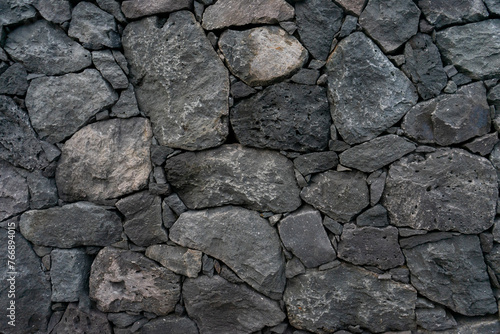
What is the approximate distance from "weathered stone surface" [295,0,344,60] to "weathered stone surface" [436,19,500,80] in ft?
2.04

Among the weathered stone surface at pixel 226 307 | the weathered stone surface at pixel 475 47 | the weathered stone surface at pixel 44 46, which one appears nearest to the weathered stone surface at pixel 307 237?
the weathered stone surface at pixel 226 307

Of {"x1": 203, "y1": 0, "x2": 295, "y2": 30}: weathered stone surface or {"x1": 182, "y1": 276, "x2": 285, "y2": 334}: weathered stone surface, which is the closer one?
{"x1": 203, "y1": 0, "x2": 295, "y2": 30}: weathered stone surface

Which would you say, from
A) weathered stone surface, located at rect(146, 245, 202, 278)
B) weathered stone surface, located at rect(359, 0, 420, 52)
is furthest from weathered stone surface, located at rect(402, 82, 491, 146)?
weathered stone surface, located at rect(146, 245, 202, 278)

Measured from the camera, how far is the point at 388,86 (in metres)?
2.19

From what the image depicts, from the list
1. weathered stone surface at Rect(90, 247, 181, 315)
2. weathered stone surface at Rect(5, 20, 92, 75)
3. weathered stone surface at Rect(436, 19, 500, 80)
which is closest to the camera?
weathered stone surface at Rect(436, 19, 500, 80)

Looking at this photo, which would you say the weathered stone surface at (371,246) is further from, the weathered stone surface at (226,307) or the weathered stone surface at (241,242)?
the weathered stone surface at (226,307)

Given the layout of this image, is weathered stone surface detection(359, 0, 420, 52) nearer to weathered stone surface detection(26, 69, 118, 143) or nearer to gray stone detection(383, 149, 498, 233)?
gray stone detection(383, 149, 498, 233)

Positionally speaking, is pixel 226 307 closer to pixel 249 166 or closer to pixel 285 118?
pixel 249 166

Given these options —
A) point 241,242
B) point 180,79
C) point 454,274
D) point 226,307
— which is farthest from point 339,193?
point 180,79

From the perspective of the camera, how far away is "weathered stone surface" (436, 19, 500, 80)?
2117mm

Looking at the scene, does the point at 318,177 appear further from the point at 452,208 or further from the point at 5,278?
the point at 5,278

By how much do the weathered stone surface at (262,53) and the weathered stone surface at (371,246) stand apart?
1068 mm

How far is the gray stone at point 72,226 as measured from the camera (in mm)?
2531

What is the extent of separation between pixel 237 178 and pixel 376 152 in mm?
883
